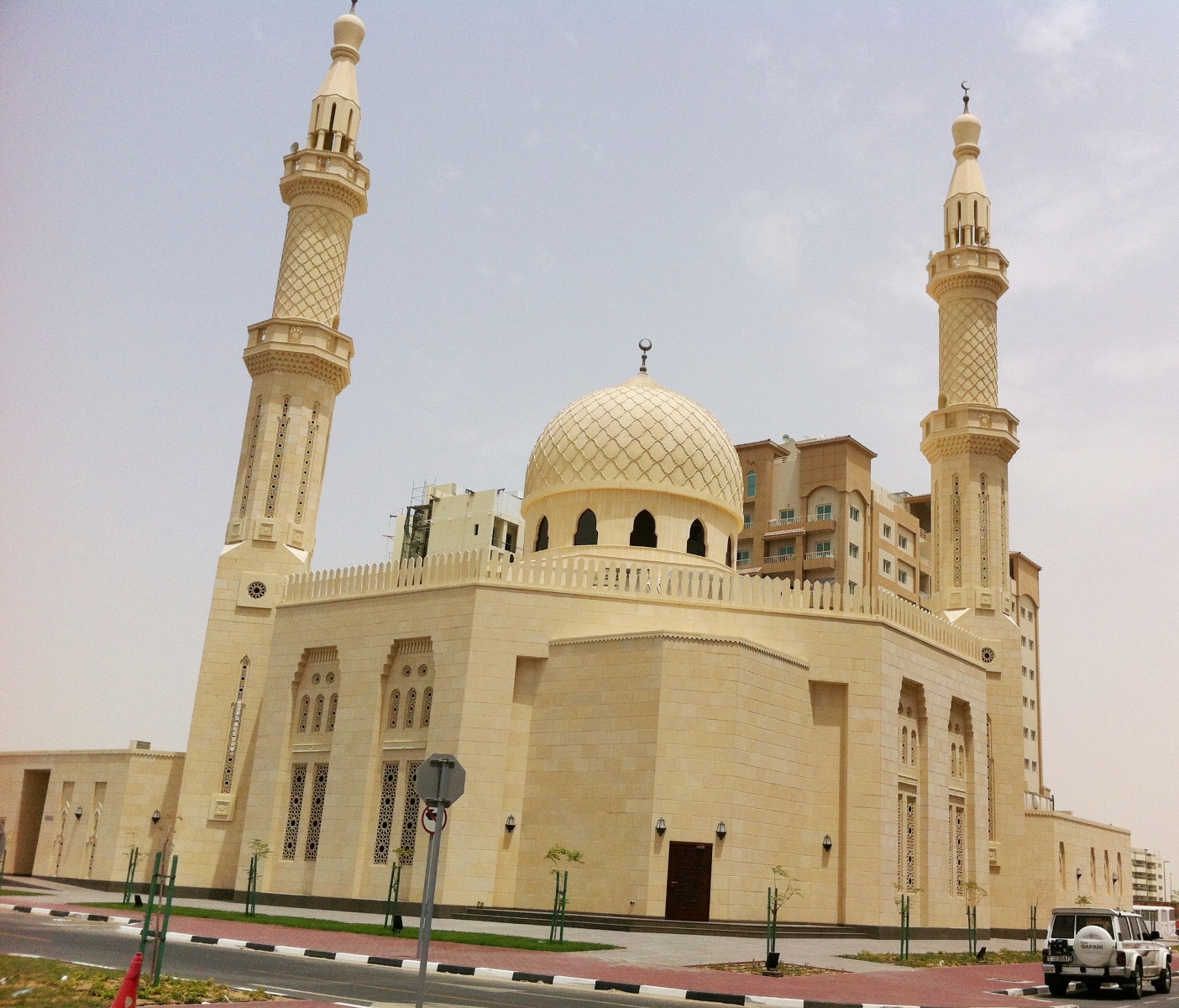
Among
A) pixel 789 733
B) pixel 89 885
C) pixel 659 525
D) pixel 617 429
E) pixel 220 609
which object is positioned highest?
pixel 617 429

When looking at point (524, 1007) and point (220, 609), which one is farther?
point (220, 609)

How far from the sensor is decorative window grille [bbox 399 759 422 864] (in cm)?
2298

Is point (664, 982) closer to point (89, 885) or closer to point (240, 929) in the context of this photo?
Answer: point (240, 929)

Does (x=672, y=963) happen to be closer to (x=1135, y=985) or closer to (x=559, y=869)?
(x=1135, y=985)

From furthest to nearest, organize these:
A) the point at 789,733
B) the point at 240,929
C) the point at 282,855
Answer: the point at 282,855, the point at 789,733, the point at 240,929

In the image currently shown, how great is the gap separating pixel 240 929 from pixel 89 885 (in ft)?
42.9

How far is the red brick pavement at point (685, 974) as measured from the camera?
1325 cm

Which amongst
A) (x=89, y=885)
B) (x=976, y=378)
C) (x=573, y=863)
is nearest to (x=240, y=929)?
(x=573, y=863)

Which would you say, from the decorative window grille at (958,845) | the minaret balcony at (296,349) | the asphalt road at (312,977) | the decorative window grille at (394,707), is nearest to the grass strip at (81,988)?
the asphalt road at (312,977)

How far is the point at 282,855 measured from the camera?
81.4 feet

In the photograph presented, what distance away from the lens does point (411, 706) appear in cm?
2428

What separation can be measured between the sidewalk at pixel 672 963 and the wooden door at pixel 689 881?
1.13m

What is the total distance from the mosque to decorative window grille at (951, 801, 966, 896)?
0.08m

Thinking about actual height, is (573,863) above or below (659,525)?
below
